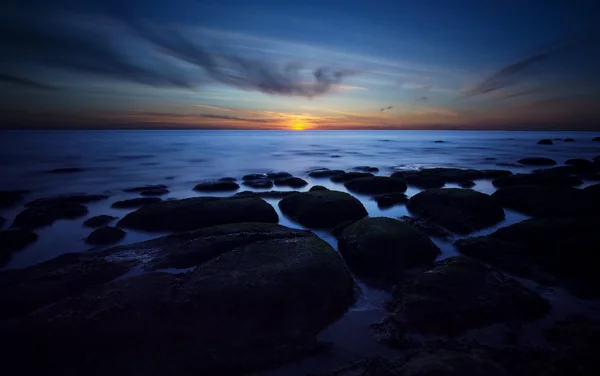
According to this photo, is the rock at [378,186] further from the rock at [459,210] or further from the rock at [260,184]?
the rock at [260,184]

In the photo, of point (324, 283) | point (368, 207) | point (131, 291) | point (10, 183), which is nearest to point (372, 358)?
point (324, 283)

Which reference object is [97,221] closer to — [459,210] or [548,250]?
[459,210]

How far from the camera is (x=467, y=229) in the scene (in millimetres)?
9359

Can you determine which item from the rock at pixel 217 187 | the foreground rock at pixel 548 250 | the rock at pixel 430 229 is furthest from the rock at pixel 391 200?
the rock at pixel 217 187

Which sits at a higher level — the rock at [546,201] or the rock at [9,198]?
the rock at [546,201]

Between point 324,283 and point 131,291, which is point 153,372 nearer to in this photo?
point 131,291

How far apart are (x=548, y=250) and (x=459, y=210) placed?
339cm

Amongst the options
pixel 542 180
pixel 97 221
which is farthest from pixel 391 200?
pixel 97 221

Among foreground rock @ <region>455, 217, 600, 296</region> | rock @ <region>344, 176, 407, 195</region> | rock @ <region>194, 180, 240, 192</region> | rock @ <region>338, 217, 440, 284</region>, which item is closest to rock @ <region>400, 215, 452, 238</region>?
foreground rock @ <region>455, 217, 600, 296</region>

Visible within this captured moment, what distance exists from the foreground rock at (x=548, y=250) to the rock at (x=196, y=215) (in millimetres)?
6892

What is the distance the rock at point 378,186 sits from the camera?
16422 millimetres

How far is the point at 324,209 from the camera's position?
1081cm

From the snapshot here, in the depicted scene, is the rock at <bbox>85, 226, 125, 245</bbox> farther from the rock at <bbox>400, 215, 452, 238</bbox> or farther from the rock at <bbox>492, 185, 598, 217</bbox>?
the rock at <bbox>492, 185, 598, 217</bbox>

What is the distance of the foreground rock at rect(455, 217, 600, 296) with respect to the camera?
6168mm
